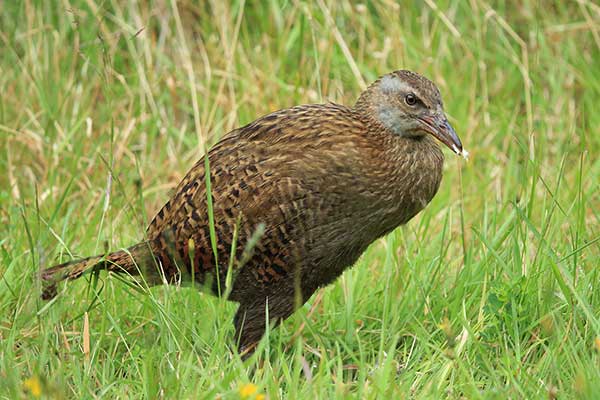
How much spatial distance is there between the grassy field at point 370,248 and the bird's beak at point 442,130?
32cm

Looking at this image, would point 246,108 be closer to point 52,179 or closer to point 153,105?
point 153,105

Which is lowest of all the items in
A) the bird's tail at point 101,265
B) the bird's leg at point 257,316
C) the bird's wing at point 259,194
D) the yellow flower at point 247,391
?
the bird's leg at point 257,316

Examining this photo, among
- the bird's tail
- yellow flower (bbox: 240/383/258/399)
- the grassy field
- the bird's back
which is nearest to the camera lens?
yellow flower (bbox: 240/383/258/399)

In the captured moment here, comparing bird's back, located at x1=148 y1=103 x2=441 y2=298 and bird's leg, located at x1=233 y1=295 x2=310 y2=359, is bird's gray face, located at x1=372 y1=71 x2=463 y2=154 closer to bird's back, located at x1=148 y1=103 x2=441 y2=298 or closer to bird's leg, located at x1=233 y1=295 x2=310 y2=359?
bird's back, located at x1=148 y1=103 x2=441 y2=298

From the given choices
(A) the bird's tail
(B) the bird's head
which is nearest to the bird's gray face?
(B) the bird's head

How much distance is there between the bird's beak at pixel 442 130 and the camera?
4.00m

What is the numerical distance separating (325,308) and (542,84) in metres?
2.58

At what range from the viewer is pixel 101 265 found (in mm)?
4152

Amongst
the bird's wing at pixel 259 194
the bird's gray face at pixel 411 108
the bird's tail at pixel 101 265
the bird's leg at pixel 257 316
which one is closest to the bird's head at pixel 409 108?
the bird's gray face at pixel 411 108

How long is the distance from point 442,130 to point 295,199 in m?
0.60

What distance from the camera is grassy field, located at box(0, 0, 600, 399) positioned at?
352 centimetres

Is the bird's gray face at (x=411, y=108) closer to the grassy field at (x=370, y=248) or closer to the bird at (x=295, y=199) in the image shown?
the bird at (x=295, y=199)

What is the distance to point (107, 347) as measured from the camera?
4004 millimetres

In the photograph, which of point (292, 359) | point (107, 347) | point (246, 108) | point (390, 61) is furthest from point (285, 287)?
point (390, 61)
